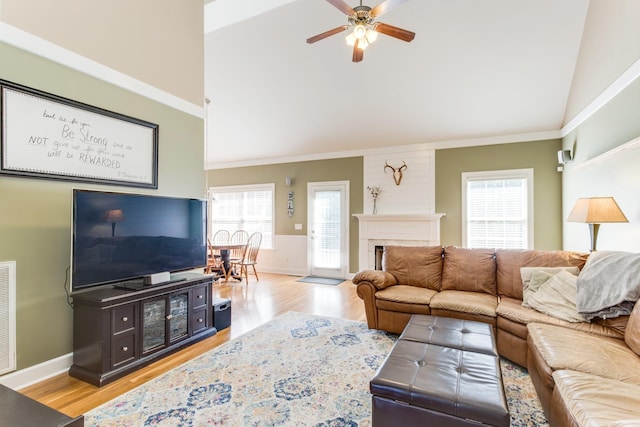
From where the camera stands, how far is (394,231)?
19.8 ft

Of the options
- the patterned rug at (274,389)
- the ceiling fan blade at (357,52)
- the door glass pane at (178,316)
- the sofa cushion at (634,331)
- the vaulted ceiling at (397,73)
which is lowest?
the patterned rug at (274,389)

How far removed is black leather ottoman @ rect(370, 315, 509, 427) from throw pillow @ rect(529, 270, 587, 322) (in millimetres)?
894

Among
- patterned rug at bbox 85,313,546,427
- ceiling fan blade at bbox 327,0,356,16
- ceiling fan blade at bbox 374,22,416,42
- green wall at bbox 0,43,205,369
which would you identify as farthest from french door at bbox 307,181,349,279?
green wall at bbox 0,43,205,369

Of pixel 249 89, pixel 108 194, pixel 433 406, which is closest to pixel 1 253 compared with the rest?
pixel 108 194

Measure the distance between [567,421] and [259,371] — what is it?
2016 millimetres

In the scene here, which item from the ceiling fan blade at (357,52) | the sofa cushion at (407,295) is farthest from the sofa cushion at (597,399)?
the ceiling fan blade at (357,52)

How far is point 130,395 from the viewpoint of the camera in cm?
221

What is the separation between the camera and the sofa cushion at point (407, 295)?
3.15m

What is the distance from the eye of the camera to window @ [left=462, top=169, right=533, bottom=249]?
5.29m

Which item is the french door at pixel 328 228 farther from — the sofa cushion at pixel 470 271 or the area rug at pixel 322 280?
the sofa cushion at pixel 470 271

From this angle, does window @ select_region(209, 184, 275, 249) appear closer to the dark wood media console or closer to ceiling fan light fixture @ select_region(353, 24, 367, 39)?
the dark wood media console

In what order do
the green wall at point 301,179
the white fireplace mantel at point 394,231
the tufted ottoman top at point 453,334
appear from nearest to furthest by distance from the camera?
the tufted ottoman top at point 453,334
the white fireplace mantel at point 394,231
the green wall at point 301,179

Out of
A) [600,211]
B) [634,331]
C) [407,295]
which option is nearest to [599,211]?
[600,211]

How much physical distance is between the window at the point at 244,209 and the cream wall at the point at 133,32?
384 cm
